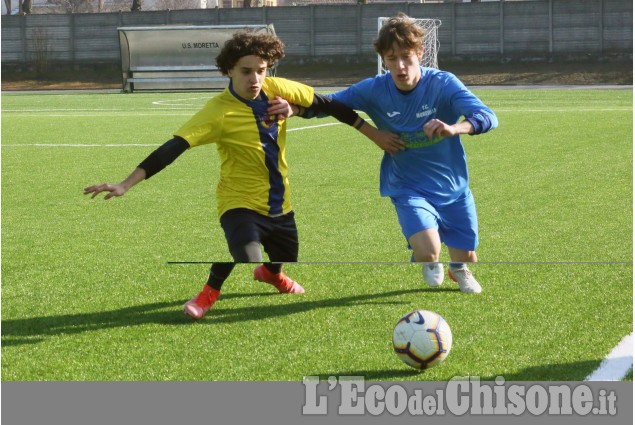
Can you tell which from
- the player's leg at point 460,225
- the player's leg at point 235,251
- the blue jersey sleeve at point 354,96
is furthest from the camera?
the player's leg at point 460,225

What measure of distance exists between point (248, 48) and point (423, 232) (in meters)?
1.29

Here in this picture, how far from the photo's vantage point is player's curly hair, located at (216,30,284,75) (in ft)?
16.0

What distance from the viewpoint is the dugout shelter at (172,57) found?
96.2ft

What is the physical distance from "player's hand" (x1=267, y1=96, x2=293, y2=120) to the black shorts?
0.51 meters

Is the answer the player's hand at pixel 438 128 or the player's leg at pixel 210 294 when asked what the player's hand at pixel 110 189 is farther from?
the player's hand at pixel 438 128

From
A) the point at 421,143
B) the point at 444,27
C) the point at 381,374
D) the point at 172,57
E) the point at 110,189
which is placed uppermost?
the point at 444,27

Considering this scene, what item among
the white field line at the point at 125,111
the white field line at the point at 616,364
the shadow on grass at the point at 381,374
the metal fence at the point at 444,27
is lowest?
the shadow on grass at the point at 381,374

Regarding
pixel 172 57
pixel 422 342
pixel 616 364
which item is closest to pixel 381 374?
pixel 422 342

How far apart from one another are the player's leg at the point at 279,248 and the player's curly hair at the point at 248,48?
82cm

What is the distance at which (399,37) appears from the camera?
16.1ft

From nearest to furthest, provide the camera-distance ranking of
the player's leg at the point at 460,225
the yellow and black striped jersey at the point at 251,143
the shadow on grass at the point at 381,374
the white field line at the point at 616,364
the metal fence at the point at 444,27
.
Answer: the white field line at the point at 616,364
the shadow on grass at the point at 381,374
the yellow and black striped jersey at the point at 251,143
the player's leg at the point at 460,225
the metal fence at the point at 444,27

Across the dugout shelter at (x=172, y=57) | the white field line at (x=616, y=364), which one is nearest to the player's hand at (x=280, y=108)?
the white field line at (x=616, y=364)

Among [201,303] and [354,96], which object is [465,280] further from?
[201,303]

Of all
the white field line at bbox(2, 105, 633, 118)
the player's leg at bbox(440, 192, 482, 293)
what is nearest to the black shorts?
the player's leg at bbox(440, 192, 482, 293)
